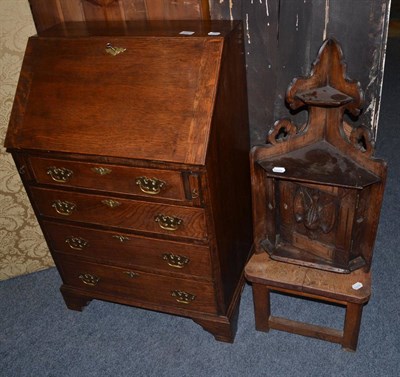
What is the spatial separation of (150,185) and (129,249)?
410mm

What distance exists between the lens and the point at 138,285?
2.18 meters

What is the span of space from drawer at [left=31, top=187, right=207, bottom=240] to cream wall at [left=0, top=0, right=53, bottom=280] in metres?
0.42

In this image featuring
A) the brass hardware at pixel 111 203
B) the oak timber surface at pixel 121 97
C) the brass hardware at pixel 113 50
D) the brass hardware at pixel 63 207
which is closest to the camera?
the oak timber surface at pixel 121 97

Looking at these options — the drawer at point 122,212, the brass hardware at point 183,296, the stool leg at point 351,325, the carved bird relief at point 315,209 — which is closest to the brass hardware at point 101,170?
the drawer at point 122,212

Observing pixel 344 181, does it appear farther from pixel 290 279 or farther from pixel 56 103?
pixel 56 103

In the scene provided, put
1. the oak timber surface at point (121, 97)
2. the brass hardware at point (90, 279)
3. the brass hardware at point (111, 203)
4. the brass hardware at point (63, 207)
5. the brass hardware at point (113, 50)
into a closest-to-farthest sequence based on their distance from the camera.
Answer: the oak timber surface at point (121, 97) → the brass hardware at point (113, 50) → the brass hardware at point (111, 203) → the brass hardware at point (63, 207) → the brass hardware at point (90, 279)

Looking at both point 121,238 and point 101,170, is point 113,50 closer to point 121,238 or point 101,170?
point 101,170

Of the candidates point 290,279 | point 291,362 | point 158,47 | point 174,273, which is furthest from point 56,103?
point 291,362

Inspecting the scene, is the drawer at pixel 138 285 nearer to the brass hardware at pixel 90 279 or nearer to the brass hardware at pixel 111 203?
the brass hardware at pixel 90 279

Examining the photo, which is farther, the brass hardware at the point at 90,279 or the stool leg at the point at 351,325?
the brass hardware at the point at 90,279

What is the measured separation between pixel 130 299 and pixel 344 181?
117 centimetres

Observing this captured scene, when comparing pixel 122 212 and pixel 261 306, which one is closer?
pixel 122 212

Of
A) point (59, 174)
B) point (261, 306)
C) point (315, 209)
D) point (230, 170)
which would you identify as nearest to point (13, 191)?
point (59, 174)

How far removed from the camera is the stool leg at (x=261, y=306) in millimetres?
2082
